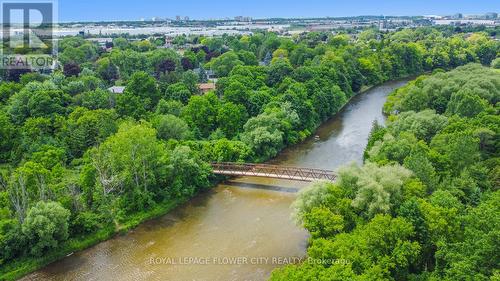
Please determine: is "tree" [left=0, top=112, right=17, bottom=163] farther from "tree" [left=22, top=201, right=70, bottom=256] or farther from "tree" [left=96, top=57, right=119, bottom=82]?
"tree" [left=96, top=57, right=119, bottom=82]

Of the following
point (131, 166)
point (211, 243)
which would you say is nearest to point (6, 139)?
point (131, 166)

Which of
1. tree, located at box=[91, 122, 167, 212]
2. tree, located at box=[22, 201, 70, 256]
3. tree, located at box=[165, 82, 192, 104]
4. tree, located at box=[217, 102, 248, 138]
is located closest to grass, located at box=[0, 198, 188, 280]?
tree, located at box=[22, 201, 70, 256]

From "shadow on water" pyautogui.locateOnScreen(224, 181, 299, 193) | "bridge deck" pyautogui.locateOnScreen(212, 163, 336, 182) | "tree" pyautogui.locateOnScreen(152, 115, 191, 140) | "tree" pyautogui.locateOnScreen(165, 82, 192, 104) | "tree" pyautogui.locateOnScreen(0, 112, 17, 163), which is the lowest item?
"shadow on water" pyautogui.locateOnScreen(224, 181, 299, 193)

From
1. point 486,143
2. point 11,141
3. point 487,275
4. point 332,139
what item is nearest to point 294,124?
point 332,139

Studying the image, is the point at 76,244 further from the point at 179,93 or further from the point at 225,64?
the point at 225,64

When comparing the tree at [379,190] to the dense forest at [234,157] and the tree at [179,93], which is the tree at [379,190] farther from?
the tree at [179,93]

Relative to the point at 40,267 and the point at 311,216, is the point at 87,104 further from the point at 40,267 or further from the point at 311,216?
the point at 311,216
